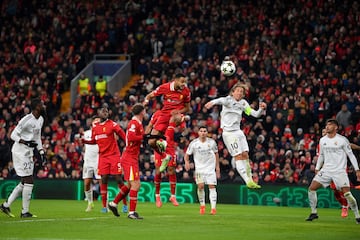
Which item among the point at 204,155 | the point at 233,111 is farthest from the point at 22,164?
the point at 204,155

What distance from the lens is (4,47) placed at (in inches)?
1655

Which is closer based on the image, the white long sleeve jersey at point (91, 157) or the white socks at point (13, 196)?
the white socks at point (13, 196)

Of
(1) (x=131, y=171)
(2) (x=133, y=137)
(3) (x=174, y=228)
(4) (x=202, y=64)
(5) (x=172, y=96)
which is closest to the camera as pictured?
(3) (x=174, y=228)

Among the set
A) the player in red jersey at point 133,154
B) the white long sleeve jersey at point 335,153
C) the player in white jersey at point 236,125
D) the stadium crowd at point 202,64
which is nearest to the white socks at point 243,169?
the player in white jersey at point 236,125

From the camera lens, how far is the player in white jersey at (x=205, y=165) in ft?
70.7

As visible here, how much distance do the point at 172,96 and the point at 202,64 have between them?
15.1 meters

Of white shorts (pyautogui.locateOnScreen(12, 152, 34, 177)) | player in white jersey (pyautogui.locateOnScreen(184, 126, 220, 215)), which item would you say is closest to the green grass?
white shorts (pyautogui.locateOnScreen(12, 152, 34, 177))

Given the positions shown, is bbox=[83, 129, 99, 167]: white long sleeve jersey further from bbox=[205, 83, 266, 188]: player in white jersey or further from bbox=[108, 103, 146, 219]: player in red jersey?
bbox=[205, 83, 266, 188]: player in white jersey

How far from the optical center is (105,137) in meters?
21.2

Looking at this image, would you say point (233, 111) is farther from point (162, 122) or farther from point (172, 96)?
point (162, 122)

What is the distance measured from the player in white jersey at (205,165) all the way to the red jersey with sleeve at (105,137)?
7.74 feet

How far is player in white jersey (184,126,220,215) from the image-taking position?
2155 centimetres

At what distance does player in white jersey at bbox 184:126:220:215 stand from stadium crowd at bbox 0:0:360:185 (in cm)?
736

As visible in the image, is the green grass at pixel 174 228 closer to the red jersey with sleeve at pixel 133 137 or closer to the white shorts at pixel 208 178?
the red jersey with sleeve at pixel 133 137
